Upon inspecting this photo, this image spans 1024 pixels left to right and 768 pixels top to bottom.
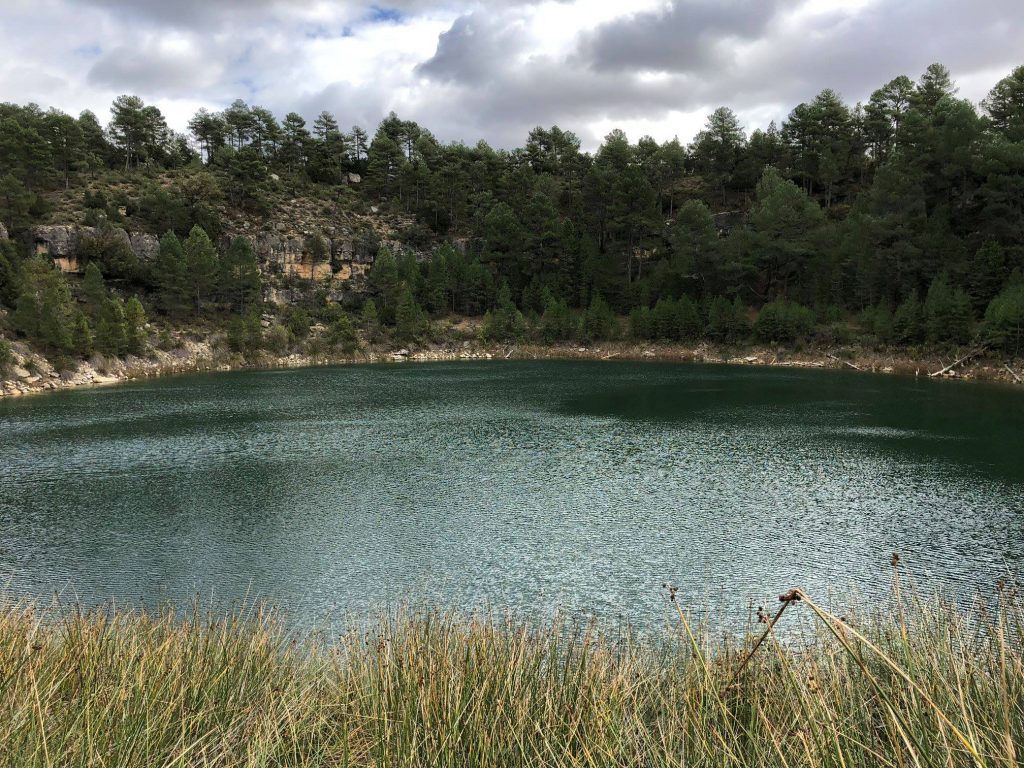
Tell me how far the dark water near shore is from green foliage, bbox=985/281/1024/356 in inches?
427

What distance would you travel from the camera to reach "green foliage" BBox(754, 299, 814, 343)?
61.8m

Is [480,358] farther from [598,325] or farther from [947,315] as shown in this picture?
[947,315]

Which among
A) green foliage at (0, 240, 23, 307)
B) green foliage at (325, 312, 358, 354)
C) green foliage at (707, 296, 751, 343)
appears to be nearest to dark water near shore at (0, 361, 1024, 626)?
green foliage at (0, 240, 23, 307)

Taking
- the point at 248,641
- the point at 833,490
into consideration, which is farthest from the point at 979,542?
the point at 248,641

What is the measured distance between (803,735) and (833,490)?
62.6 ft

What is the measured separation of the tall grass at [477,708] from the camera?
4.95 meters

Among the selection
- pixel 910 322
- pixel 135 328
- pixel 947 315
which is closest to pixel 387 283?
pixel 135 328

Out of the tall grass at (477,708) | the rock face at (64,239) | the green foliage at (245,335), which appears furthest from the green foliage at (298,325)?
the tall grass at (477,708)

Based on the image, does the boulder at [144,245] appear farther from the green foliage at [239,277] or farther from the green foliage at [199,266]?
the green foliage at [239,277]

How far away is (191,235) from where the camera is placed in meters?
68.8

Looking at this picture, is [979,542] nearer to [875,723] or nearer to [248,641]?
[875,723]

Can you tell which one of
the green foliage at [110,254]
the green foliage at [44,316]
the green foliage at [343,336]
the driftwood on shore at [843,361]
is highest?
the green foliage at [110,254]

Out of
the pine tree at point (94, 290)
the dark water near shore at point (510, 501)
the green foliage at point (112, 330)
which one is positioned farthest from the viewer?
the pine tree at point (94, 290)

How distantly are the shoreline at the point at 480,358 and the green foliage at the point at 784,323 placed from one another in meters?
1.24
